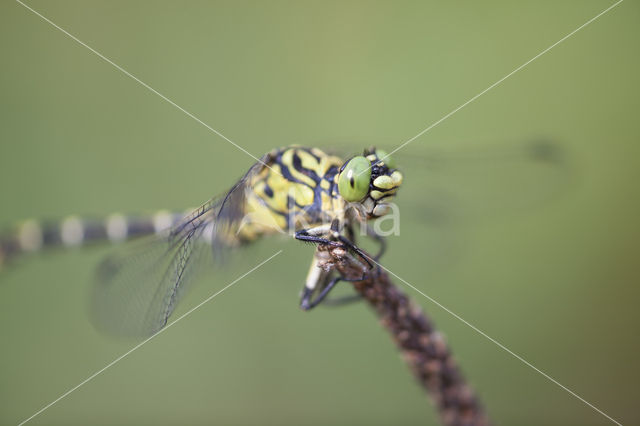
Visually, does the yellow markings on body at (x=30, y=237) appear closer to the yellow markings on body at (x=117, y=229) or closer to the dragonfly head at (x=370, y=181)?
the yellow markings on body at (x=117, y=229)

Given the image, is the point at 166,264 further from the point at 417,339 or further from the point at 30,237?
the point at 30,237

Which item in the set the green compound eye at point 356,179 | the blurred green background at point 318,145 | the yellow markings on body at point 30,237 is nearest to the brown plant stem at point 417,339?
the green compound eye at point 356,179

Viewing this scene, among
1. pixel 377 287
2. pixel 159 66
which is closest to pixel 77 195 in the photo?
pixel 159 66

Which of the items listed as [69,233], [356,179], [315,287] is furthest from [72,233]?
[356,179]

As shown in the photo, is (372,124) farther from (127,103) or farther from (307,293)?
(307,293)

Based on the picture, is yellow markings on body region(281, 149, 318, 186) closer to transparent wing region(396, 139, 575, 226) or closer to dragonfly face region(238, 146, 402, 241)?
dragonfly face region(238, 146, 402, 241)

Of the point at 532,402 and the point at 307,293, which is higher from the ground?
the point at 307,293
